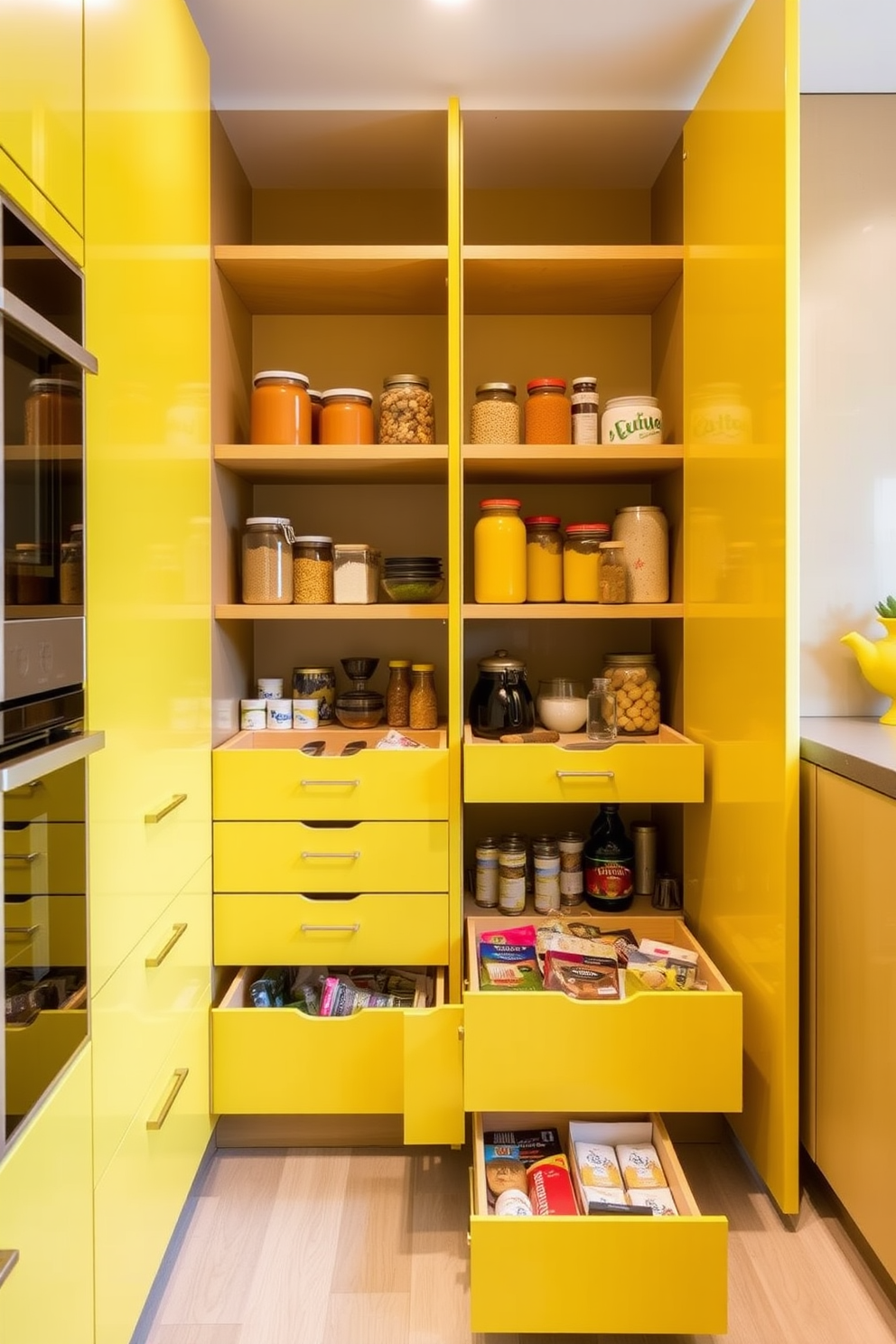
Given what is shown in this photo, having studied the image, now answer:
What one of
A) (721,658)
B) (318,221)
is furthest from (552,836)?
(318,221)

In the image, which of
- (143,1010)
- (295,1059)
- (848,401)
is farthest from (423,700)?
(848,401)

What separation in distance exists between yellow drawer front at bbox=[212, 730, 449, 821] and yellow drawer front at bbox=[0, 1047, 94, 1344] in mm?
719

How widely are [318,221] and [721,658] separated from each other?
4.79 feet

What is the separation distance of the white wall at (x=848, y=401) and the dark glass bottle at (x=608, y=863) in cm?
49

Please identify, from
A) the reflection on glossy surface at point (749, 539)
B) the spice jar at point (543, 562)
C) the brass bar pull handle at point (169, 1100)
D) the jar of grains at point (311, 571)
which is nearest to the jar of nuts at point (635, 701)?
the reflection on glossy surface at point (749, 539)

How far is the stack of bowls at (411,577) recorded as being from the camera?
6.22ft

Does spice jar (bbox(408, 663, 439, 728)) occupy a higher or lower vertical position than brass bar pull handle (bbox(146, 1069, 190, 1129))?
higher

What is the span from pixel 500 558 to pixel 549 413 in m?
0.34

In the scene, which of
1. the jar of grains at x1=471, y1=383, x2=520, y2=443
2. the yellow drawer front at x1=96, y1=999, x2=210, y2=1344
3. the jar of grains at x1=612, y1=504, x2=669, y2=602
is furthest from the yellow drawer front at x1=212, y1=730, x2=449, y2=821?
the jar of grains at x1=471, y1=383, x2=520, y2=443

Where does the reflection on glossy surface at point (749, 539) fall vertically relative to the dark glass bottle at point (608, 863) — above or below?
above

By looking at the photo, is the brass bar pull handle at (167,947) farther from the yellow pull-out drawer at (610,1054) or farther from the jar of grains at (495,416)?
the jar of grains at (495,416)

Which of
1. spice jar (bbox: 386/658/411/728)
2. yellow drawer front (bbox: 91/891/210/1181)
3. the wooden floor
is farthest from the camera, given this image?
spice jar (bbox: 386/658/411/728)

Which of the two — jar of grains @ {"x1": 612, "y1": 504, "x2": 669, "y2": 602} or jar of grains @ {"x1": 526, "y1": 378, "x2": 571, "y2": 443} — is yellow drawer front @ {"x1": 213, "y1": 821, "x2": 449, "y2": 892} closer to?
jar of grains @ {"x1": 612, "y1": 504, "x2": 669, "y2": 602}

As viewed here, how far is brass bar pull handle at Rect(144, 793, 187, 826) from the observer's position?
1.32 m
